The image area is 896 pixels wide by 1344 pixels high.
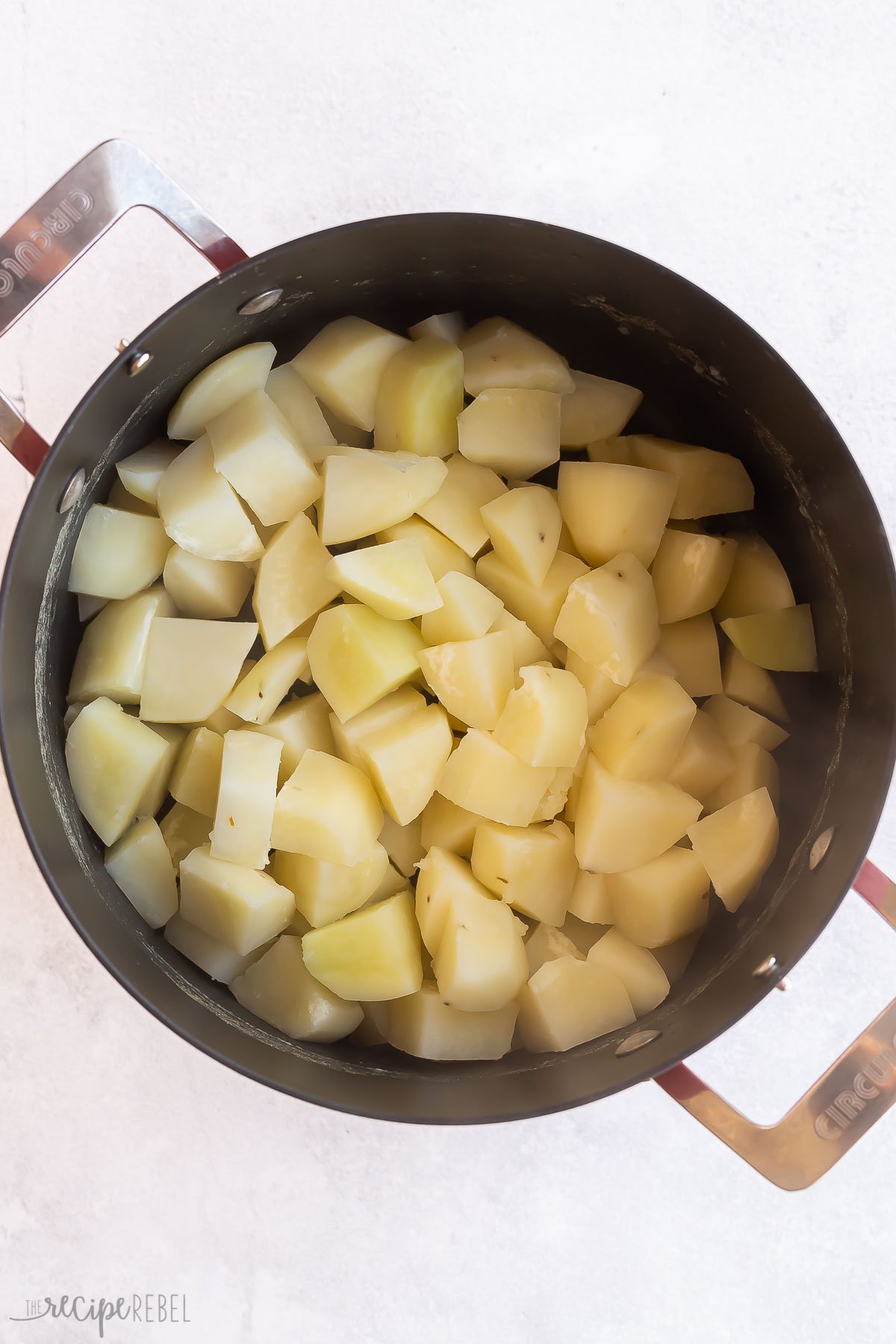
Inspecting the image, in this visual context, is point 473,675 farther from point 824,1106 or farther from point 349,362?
point 824,1106

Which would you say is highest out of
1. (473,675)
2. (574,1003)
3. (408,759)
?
(473,675)

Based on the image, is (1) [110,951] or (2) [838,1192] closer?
(1) [110,951]

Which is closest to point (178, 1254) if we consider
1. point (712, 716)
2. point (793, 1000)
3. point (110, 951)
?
point (110, 951)

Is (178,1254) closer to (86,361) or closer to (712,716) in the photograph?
(712,716)

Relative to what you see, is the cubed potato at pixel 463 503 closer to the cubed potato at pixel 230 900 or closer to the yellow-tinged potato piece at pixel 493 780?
the yellow-tinged potato piece at pixel 493 780

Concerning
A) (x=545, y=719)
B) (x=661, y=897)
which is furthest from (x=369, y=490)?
(x=661, y=897)

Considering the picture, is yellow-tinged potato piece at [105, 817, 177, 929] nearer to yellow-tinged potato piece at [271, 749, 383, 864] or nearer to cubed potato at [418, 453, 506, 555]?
yellow-tinged potato piece at [271, 749, 383, 864]

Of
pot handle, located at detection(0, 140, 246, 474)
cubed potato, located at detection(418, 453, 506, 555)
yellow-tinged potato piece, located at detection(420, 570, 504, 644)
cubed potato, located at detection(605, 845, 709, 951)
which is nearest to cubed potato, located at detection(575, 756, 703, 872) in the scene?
cubed potato, located at detection(605, 845, 709, 951)
